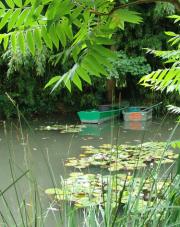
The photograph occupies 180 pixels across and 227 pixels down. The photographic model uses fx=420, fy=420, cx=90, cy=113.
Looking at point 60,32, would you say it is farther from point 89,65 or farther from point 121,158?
point 121,158

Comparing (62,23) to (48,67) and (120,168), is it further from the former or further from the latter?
(48,67)

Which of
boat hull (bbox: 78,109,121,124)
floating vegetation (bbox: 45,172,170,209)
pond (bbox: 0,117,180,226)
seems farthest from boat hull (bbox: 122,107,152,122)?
floating vegetation (bbox: 45,172,170,209)

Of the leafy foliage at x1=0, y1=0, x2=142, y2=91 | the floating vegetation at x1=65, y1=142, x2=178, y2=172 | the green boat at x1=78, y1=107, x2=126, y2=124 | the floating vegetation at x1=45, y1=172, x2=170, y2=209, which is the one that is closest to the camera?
the leafy foliage at x1=0, y1=0, x2=142, y2=91

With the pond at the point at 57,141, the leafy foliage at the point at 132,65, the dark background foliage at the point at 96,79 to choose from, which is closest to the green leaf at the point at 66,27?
the pond at the point at 57,141

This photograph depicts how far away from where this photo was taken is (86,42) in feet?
2.62

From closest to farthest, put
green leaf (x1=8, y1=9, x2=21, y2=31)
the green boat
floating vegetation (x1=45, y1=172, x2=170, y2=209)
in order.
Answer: green leaf (x1=8, y1=9, x2=21, y2=31)
floating vegetation (x1=45, y1=172, x2=170, y2=209)
the green boat

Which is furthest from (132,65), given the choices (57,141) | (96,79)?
(57,141)

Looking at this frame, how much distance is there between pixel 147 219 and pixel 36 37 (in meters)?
0.46

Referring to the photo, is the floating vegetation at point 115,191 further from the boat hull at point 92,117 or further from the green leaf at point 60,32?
the boat hull at point 92,117

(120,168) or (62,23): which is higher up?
(62,23)

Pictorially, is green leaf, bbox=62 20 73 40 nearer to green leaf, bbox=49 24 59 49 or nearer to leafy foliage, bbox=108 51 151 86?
green leaf, bbox=49 24 59 49

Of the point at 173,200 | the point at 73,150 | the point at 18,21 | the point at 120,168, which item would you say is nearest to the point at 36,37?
the point at 18,21

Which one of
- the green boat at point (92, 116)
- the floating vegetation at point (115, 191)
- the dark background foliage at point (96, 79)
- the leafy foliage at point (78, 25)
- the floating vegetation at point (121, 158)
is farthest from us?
the dark background foliage at point (96, 79)

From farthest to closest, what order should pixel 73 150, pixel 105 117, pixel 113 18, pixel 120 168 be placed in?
pixel 105 117 < pixel 73 150 < pixel 120 168 < pixel 113 18
